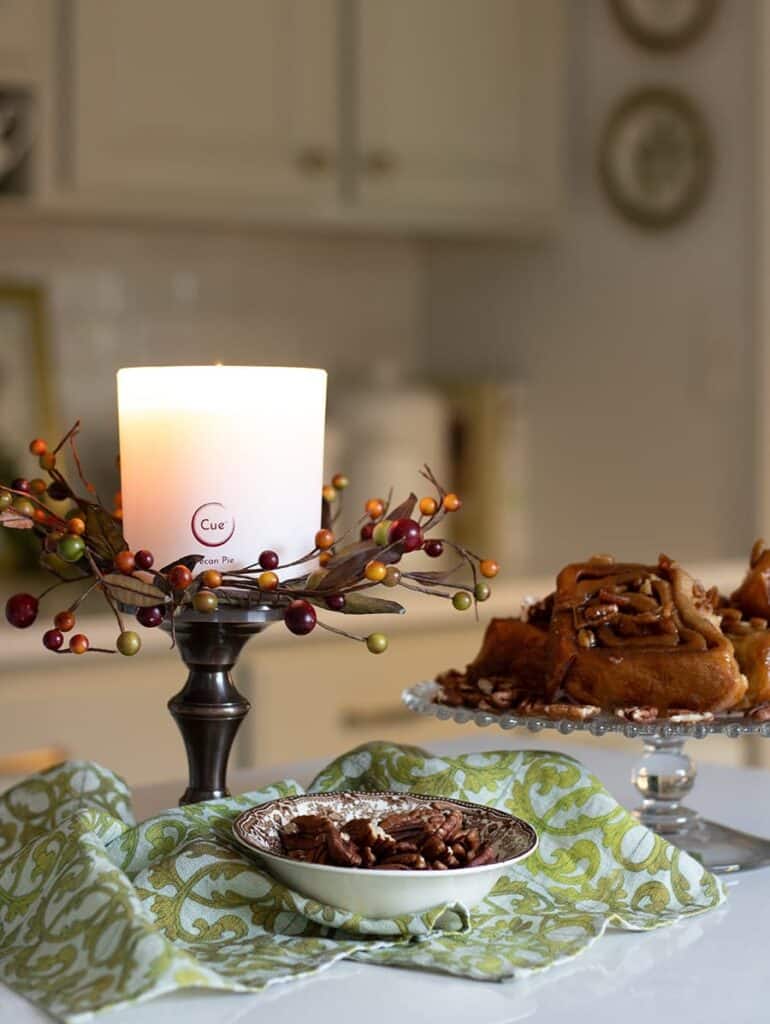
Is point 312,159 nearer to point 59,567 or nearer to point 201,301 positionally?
point 201,301

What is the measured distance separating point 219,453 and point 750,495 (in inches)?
77.4

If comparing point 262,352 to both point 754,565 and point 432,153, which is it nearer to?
point 432,153

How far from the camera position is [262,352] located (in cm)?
319

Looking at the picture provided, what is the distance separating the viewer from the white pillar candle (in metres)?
0.91

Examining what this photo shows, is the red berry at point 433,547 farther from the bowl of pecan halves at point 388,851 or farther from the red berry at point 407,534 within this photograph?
the bowl of pecan halves at point 388,851

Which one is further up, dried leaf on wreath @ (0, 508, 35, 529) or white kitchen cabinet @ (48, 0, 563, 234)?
white kitchen cabinet @ (48, 0, 563, 234)

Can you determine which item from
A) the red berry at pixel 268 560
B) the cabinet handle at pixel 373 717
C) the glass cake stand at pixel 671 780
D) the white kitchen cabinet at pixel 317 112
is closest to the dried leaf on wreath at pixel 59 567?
the red berry at pixel 268 560

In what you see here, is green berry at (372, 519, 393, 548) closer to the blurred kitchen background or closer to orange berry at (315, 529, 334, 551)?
orange berry at (315, 529, 334, 551)

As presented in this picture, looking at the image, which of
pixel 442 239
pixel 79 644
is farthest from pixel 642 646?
pixel 442 239

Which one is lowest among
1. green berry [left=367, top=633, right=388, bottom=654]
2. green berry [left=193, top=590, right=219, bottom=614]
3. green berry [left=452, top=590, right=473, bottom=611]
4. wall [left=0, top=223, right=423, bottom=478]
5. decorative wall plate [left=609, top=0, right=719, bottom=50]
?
green berry [left=367, top=633, right=388, bottom=654]

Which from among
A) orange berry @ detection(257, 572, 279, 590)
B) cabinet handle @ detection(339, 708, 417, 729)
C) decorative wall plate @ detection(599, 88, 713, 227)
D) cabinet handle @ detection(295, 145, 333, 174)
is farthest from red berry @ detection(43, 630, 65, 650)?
decorative wall plate @ detection(599, 88, 713, 227)

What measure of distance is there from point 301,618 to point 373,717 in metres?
1.48

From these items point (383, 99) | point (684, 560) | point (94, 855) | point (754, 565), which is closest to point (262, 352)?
point (383, 99)

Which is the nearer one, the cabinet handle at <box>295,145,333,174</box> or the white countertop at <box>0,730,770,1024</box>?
the white countertop at <box>0,730,770,1024</box>
